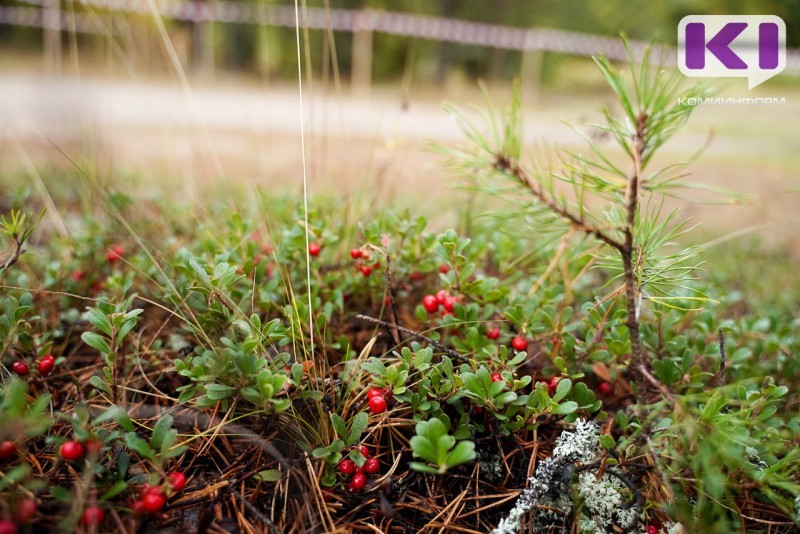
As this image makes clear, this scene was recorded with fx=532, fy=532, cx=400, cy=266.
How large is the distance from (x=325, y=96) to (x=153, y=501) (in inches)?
68.9

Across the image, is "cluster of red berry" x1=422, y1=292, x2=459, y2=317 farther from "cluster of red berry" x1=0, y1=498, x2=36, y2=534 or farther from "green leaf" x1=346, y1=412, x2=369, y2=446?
"cluster of red berry" x1=0, y1=498, x2=36, y2=534

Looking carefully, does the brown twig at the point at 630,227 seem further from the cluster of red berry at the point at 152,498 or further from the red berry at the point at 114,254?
the red berry at the point at 114,254

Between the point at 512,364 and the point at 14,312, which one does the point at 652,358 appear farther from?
the point at 14,312

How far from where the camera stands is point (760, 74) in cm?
191

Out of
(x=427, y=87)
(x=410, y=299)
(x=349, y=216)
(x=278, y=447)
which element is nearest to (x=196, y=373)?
(x=278, y=447)

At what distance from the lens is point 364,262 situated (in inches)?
60.0

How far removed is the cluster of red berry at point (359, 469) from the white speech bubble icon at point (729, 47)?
1547 millimetres

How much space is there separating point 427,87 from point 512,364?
18.4 meters

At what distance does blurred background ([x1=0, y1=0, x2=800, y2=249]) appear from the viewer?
2.45 metres

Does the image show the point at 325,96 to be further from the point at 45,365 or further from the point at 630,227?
the point at 630,227

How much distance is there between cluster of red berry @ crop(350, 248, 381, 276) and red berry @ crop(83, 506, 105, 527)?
2.66 ft

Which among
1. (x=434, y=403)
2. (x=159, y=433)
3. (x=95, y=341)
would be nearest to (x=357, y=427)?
(x=434, y=403)

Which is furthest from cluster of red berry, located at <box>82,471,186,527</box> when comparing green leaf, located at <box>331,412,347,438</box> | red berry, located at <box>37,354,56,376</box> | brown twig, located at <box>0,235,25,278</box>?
brown twig, located at <box>0,235,25,278</box>

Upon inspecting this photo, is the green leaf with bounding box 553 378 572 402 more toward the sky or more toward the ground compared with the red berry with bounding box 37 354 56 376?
more toward the sky
